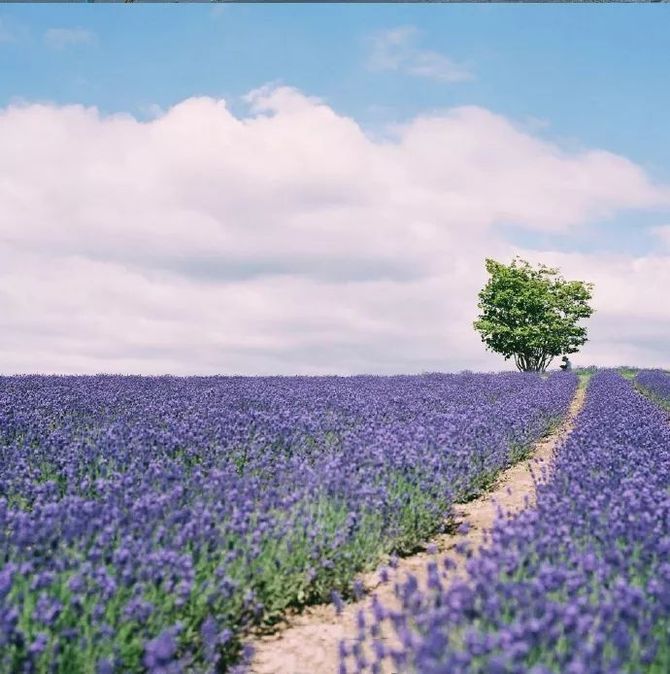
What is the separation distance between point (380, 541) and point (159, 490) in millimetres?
1544

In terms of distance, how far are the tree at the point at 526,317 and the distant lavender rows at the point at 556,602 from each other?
34.9 metres

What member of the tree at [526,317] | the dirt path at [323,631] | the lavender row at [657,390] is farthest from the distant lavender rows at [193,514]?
the tree at [526,317]

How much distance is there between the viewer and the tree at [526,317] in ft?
129

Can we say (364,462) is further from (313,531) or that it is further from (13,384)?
(13,384)

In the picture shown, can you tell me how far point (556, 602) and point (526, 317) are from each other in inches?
1507

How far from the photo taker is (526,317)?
132 ft

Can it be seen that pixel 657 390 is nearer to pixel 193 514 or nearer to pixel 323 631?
pixel 323 631

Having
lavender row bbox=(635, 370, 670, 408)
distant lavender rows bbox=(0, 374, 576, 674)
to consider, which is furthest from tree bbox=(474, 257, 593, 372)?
distant lavender rows bbox=(0, 374, 576, 674)

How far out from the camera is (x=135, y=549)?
3.63 m

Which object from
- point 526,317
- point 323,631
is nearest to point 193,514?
point 323,631

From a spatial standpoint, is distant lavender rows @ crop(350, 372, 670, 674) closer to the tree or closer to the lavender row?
the lavender row

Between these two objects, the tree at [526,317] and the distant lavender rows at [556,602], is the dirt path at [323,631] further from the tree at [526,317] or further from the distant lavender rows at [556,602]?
the tree at [526,317]

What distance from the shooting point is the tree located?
3944 centimetres

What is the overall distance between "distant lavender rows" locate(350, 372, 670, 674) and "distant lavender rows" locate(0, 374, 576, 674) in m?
0.66
